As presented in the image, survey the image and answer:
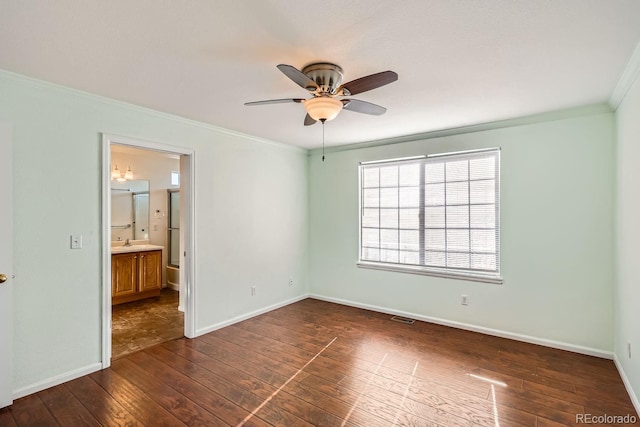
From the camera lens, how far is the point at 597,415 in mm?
2244

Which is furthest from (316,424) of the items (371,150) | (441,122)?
(371,150)

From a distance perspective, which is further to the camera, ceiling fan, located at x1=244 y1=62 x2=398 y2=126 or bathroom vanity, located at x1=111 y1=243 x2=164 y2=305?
bathroom vanity, located at x1=111 y1=243 x2=164 y2=305

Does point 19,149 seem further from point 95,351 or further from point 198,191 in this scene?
point 95,351

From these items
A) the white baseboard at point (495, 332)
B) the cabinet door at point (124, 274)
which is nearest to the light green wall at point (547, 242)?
the white baseboard at point (495, 332)

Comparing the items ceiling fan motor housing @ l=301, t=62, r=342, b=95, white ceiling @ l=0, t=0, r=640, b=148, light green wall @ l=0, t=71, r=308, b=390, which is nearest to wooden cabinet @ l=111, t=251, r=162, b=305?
light green wall @ l=0, t=71, r=308, b=390

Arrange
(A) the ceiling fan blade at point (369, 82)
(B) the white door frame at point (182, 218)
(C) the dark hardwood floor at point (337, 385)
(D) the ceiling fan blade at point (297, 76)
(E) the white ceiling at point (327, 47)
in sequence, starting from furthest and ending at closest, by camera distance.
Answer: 1. (B) the white door frame at point (182, 218)
2. (C) the dark hardwood floor at point (337, 385)
3. (A) the ceiling fan blade at point (369, 82)
4. (D) the ceiling fan blade at point (297, 76)
5. (E) the white ceiling at point (327, 47)

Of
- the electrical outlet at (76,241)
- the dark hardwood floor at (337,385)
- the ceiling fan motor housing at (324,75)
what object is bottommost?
the dark hardwood floor at (337,385)

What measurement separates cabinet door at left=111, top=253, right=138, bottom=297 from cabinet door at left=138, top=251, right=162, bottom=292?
74 millimetres

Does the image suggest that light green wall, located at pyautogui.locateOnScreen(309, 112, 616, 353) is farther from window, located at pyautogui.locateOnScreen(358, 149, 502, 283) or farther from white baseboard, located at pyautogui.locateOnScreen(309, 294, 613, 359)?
window, located at pyautogui.locateOnScreen(358, 149, 502, 283)

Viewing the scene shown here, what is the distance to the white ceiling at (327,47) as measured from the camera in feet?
5.38

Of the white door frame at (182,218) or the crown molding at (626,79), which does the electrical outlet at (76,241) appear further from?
the crown molding at (626,79)

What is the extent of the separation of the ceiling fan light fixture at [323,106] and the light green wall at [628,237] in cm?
216

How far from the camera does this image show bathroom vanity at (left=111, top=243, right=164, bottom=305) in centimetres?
475

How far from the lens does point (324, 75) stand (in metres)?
2.23
